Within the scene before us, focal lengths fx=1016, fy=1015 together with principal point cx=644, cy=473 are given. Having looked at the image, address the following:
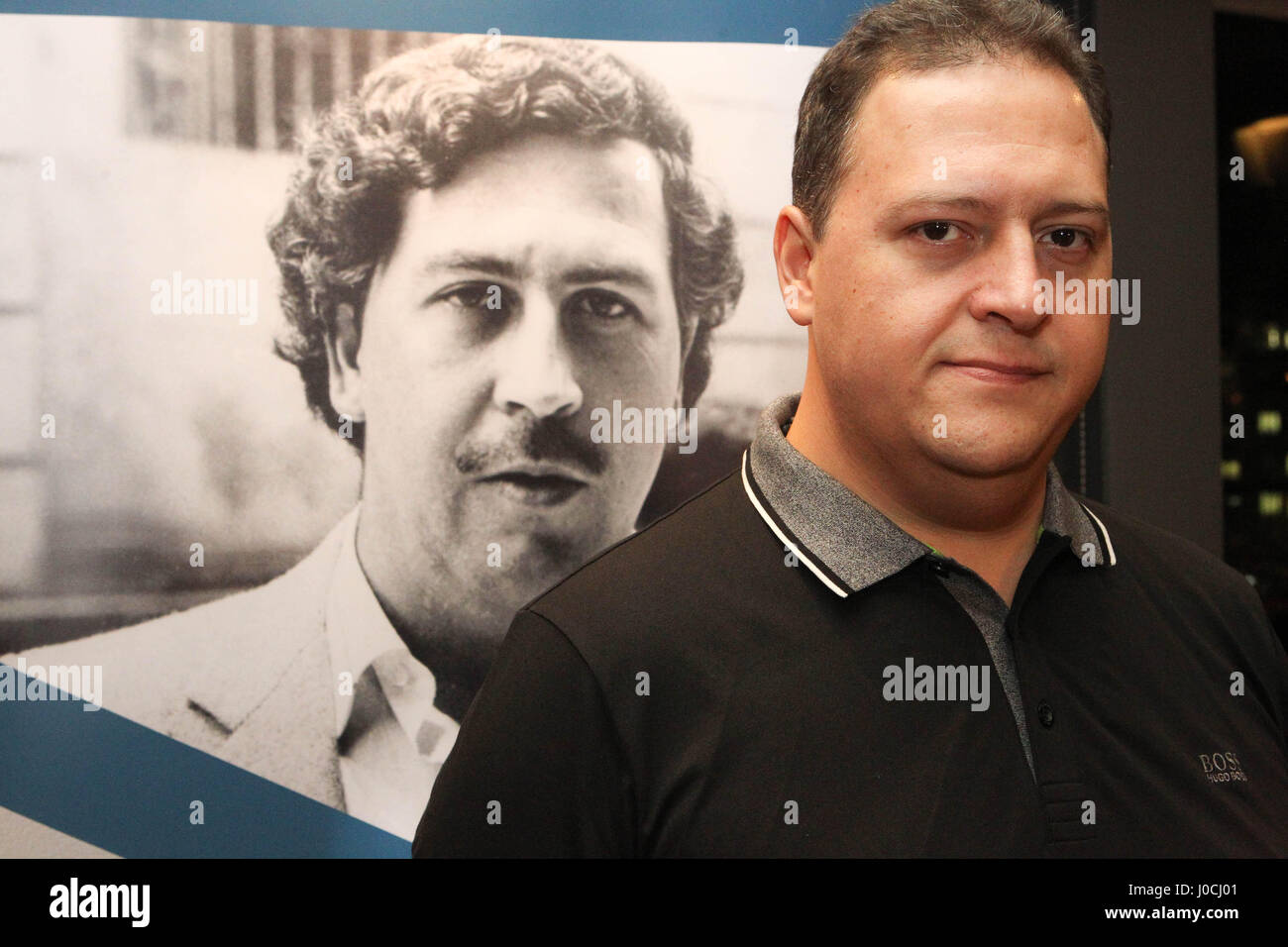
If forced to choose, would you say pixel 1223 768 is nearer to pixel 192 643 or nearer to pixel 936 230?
pixel 936 230

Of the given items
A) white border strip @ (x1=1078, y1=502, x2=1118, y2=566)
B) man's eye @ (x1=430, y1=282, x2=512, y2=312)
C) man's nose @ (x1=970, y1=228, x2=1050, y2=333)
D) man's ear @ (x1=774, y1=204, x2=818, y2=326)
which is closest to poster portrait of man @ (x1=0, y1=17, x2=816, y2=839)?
man's eye @ (x1=430, y1=282, x2=512, y2=312)

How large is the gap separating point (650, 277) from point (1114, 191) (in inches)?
38.7

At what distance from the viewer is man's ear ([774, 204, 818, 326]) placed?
1125 millimetres

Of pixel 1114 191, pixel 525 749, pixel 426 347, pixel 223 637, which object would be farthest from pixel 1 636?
pixel 1114 191

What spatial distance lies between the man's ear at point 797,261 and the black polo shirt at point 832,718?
16cm

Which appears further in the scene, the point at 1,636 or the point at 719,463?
the point at 719,463

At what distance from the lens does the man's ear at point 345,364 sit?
1.82 m

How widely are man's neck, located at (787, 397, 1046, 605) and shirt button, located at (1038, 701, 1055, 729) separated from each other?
13cm

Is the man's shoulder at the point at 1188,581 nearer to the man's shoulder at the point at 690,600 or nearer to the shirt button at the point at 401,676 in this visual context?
the man's shoulder at the point at 690,600

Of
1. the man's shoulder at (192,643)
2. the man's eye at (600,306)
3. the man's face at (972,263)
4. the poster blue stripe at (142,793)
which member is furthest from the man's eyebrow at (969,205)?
the poster blue stripe at (142,793)

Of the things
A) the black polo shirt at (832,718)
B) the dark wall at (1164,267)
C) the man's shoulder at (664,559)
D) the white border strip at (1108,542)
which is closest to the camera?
the black polo shirt at (832,718)

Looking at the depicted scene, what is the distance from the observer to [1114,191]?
2.06 meters

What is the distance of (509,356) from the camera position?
1844mm
